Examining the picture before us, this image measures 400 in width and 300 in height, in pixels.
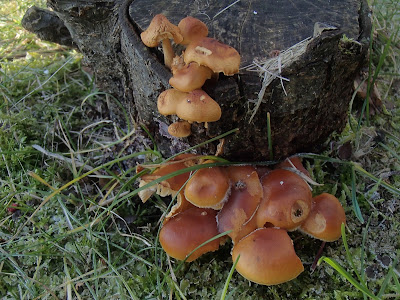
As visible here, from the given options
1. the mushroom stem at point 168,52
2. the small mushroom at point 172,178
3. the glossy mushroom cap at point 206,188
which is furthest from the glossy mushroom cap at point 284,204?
the mushroom stem at point 168,52

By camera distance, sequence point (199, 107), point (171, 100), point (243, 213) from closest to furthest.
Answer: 1. point (199, 107)
2. point (171, 100)
3. point (243, 213)

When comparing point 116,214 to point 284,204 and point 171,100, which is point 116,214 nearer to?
point 171,100

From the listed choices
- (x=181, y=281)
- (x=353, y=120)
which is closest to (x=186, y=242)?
(x=181, y=281)

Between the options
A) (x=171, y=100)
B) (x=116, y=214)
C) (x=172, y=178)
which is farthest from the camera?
(x=116, y=214)

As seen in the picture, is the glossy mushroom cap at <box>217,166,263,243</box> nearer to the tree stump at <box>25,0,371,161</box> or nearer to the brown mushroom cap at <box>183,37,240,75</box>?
the tree stump at <box>25,0,371,161</box>

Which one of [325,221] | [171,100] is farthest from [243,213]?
[171,100]

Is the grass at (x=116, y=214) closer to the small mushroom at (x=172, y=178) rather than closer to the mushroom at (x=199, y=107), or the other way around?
the small mushroom at (x=172, y=178)
